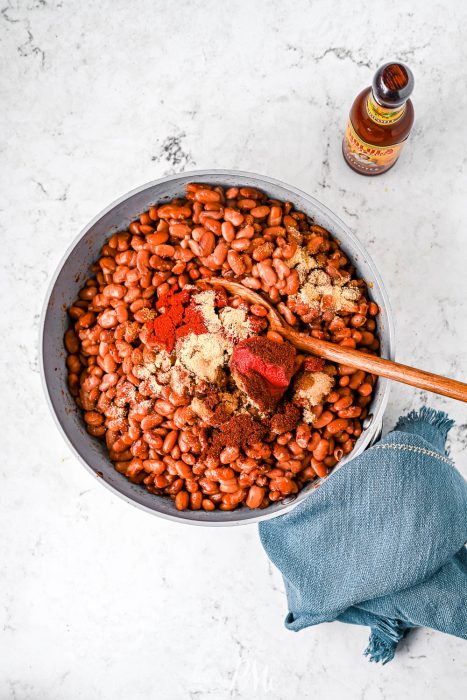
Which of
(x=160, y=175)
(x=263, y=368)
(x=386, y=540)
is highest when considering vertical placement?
(x=160, y=175)

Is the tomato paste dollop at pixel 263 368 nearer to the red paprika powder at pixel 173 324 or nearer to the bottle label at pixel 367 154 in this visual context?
the red paprika powder at pixel 173 324

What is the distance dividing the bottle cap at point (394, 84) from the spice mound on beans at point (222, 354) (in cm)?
28

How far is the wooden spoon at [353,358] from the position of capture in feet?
3.56

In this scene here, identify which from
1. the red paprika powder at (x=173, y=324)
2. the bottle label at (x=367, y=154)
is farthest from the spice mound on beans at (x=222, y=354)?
the bottle label at (x=367, y=154)

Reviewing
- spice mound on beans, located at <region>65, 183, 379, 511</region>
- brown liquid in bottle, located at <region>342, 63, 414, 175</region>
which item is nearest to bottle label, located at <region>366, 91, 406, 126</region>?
brown liquid in bottle, located at <region>342, 63, 414, 175</region>

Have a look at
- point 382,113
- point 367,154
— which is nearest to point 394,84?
point 382,113

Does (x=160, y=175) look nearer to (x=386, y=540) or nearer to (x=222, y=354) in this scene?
(x=222, y=354)

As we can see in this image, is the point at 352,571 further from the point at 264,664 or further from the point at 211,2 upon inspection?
the point at 211,2

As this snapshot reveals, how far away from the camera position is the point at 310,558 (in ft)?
3.99

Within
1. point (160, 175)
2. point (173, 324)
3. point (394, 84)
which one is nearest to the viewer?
point (394, 84)

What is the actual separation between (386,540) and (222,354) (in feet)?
1.64

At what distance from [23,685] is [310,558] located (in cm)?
85

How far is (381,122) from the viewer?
1121mm

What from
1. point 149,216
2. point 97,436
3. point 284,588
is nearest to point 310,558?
point 284,588
